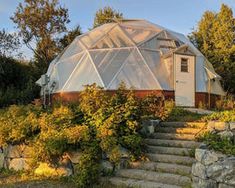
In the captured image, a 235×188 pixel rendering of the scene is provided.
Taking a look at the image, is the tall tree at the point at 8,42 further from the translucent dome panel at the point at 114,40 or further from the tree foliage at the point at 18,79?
the translucent dome panel at the point at 114,40

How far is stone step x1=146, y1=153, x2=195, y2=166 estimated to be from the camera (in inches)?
319

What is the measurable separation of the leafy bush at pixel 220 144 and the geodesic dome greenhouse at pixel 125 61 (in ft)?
30.1

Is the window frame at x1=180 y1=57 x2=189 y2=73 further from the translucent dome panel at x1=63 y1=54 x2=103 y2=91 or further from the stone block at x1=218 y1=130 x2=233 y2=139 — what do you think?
the stone block at x1=218 y1=130 x2=233 y2=139

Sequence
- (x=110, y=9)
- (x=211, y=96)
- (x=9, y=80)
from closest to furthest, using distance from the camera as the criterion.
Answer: (x=211, y=96) < (x=9, y=80) < (x=110, y=9)

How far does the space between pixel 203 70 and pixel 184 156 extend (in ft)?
37.9

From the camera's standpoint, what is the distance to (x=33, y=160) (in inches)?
352

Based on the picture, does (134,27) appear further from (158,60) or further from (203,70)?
(203,70)

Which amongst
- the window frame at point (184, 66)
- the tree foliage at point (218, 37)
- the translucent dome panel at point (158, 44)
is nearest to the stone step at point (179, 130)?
the window frame at point (184, 66)

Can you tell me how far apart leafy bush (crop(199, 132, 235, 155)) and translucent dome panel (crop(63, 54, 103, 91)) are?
1006cm

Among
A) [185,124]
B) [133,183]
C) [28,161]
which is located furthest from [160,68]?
[133,183]

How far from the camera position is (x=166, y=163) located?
8320 mm

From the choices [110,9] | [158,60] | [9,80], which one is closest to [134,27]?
[158,60]

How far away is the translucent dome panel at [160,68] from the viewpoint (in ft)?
57.0

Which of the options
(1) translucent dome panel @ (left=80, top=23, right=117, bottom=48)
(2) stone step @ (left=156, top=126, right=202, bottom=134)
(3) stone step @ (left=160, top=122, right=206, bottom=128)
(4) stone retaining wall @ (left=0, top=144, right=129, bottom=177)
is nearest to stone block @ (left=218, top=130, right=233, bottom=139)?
(2) stone step @ (left=156, top=126, right=202, bottom=134)
